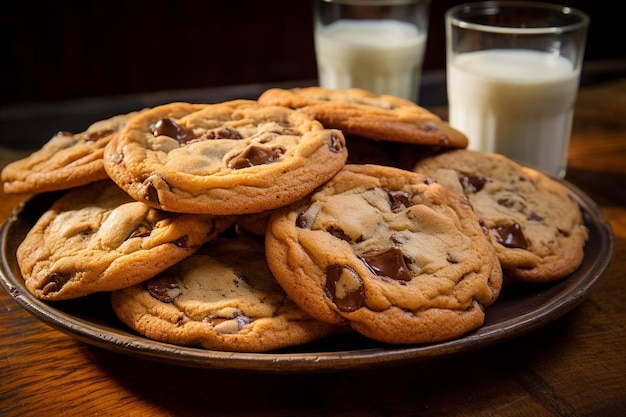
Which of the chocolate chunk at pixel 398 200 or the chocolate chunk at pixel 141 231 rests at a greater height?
the chocolate chunk at pixel 141 231

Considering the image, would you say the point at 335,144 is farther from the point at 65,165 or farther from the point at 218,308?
the point at 65,165

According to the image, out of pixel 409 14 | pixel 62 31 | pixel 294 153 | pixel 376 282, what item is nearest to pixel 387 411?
pixel 376 282

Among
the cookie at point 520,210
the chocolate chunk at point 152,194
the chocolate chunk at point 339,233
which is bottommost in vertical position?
the cookie at point 520,210

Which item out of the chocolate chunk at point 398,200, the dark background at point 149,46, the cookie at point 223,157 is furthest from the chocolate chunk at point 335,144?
the dark background at point 149,46

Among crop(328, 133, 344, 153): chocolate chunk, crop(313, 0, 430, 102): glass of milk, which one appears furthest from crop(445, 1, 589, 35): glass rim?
crop(328, 133, 344, 153): chocolate chunk

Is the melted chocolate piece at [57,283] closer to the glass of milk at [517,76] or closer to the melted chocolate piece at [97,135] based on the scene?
the melted chocolate piece at [97,135]

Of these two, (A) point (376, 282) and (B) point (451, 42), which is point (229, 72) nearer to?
(B) point (451, 42)
